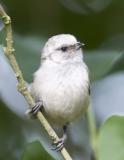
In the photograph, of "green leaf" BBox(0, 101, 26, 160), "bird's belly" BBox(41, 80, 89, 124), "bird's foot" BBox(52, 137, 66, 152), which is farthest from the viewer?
"bird's belly" BBox(41, 80, 89, 124)

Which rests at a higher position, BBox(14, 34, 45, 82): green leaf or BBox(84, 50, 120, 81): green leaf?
BBox(14, 34, 45, 82): green leaf

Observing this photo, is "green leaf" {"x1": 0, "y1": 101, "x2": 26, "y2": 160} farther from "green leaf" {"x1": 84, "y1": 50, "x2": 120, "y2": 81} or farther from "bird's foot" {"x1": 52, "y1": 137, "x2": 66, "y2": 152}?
"green leaf" {"x1": 84, "y1": 50, "x2": 120, "y2": 81}

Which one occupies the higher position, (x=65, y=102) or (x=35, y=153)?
(x=35, y=153)

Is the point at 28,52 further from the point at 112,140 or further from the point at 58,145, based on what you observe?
the point at 112,140

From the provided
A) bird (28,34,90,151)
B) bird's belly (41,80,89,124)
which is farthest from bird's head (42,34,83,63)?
bird's belly (41,80,89,124)

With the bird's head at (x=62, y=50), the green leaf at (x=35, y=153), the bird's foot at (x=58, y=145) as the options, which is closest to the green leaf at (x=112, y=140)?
the green leaf at (x=35, y=153)

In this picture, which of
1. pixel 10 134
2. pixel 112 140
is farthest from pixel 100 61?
pixel 112 140

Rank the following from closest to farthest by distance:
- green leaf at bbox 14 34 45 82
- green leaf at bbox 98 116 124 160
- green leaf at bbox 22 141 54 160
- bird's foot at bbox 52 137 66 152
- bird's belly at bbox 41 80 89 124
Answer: green leaf at bbox 98 116 124 160 < green leaf at bbox 22 141 54 160 < bird's foot at bbox 52 137 66 152 < green leaf at bbox 14 34 45 82 < bird's belly at bbox 41 80 89 124
